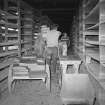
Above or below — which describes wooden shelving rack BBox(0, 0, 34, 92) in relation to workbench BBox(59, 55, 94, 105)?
above

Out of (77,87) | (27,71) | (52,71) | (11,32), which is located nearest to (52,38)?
(52,71)

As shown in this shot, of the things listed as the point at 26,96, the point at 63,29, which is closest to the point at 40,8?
the point at 26,96

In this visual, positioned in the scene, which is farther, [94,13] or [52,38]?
[52,38]

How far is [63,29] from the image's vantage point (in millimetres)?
23922

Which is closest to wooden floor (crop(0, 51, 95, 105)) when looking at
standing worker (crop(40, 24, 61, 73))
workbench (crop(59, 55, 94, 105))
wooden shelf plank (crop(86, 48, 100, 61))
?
workbench (crop(59, 55, 94, 105))

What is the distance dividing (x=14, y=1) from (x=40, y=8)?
17.3 feet

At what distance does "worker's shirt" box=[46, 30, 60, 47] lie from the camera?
21.7 feet

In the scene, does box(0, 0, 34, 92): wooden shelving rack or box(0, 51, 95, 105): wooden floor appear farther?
box(0, 0, 34, 92): wooden shelving rack

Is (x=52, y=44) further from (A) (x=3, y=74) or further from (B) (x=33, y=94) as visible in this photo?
(B) (x=33, y=94)

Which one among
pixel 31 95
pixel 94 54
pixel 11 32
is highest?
pixel 11 32

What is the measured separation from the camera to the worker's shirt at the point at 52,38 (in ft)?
21.7

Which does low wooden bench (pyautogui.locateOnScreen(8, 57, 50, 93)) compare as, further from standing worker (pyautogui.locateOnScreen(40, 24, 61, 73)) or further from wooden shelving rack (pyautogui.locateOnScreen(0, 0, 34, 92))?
standing worker (pyautogui.locateOnScreen(40, 24, 61, 73))

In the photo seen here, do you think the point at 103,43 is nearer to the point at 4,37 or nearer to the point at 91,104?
the point at 91,104

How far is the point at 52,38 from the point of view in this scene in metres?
6.62
